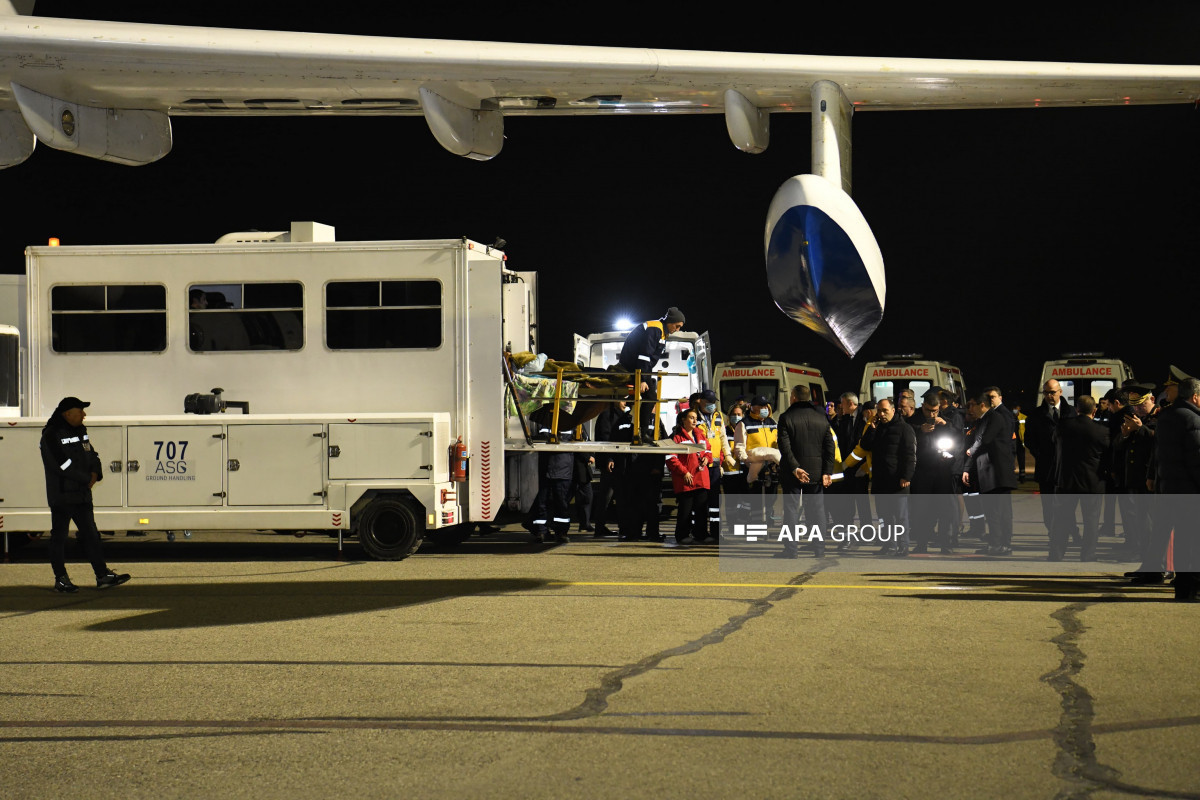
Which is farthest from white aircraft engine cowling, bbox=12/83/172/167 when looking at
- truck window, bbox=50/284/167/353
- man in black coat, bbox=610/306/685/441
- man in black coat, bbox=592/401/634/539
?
man in black coat, bbox=592/401/634/539

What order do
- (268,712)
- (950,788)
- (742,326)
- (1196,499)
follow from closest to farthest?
(950,788) → (268,712) → (1196,499) → (742,326)

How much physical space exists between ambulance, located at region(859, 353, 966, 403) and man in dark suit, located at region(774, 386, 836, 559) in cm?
1298

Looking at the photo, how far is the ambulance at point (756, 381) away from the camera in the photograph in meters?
25.5

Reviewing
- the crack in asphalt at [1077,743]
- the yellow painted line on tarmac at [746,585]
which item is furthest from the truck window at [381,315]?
the crack in asphalt at [1077,743]

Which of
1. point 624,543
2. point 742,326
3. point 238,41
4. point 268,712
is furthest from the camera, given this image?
point 742,326

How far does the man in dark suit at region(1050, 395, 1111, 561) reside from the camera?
41.2 ft

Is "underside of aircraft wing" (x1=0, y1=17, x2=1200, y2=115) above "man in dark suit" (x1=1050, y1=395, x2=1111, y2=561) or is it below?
above

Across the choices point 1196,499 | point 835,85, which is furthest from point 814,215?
point 1196,499

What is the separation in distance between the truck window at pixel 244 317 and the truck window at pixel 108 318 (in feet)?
1.21

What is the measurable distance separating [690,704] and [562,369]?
24.4 ft

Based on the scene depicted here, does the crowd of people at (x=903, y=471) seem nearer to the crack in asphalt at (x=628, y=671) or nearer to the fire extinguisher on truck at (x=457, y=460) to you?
the fire extinguisher on truck at (x=457, y=460)

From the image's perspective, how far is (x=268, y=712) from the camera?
6.10m

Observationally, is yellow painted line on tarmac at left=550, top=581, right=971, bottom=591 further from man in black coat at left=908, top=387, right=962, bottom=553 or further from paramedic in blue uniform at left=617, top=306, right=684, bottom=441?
man in black coat at left=908, top=387, right=962, bottom=553

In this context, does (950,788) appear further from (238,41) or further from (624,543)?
(624,543)
